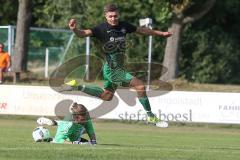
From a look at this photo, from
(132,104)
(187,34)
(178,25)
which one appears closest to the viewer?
(132,104)

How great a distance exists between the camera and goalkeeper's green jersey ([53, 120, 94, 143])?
17016 mm

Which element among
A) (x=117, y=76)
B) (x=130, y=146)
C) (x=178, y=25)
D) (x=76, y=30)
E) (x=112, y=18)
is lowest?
(x=178, y=25)

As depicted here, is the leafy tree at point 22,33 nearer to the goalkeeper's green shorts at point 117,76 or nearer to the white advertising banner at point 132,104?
the white advertising banner at point 132,104

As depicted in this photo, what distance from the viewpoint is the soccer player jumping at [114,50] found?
1666cm

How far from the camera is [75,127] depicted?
17.1m

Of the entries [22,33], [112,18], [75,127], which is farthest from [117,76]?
[22,33]

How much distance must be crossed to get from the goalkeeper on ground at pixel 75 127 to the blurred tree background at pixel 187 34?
29242mm

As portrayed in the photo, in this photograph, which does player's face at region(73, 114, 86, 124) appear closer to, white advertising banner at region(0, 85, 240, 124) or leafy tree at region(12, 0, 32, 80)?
white advertising banner at region(0, 85, 240, 124)

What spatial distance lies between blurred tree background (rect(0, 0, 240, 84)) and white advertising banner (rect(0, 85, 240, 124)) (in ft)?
62.3

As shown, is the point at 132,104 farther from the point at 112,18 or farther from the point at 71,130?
the point at 112,18

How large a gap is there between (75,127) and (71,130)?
10 centimetres

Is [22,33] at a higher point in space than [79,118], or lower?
lower

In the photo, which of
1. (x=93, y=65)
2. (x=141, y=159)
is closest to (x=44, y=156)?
(x=141, y=159)

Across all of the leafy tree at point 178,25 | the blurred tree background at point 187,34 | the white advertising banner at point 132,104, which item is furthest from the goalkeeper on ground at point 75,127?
the blurred tree background at point 187,34
